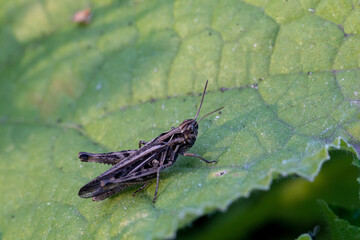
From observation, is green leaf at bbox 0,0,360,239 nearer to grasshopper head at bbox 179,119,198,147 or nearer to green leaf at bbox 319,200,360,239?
grasshopper head at bbox 179,119,198,147

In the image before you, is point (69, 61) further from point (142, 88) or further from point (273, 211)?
point (273, 211)

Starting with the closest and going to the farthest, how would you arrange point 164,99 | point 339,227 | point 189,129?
point 339,227 < point 189,129 < point 164,99

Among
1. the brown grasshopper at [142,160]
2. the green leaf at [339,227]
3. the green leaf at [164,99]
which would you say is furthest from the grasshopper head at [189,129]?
the green leaf at [339,227]

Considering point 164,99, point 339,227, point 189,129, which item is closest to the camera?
point 339,227

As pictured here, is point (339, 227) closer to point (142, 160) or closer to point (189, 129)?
point (189, 129)

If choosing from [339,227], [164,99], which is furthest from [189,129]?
[339,227]

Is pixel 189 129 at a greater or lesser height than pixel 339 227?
greater

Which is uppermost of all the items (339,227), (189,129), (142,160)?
(189,129)
